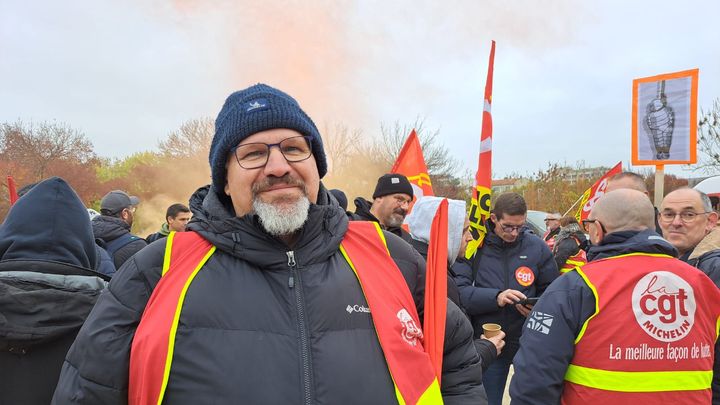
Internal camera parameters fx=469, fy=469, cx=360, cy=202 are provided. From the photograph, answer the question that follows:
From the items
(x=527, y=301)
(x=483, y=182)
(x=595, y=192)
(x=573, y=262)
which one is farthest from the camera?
(x=595, y=192)

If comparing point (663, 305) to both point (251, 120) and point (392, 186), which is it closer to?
point (251, 120)

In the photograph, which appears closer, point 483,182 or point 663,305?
point 663,305

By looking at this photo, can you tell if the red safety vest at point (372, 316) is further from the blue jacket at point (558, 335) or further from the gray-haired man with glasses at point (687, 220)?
the gray-haired man with glasses at point (687, 220)

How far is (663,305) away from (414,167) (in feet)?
13.3

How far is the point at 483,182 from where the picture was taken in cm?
450

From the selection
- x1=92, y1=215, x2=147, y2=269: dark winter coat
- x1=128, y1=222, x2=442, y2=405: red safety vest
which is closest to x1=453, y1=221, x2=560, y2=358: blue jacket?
x1=128, y1=222, x2=442, y2=405: red safety vest

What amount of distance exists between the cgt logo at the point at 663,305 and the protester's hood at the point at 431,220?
1201 mm

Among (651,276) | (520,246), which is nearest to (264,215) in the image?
(651,276)

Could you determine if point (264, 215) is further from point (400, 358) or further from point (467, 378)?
point (467, 378)

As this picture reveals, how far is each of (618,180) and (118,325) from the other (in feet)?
13.6

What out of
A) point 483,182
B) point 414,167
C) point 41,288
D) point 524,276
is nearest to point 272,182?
point 41,288

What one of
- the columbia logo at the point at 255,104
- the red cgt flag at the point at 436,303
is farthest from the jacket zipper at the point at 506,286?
the columbia logo at the point at 255,104

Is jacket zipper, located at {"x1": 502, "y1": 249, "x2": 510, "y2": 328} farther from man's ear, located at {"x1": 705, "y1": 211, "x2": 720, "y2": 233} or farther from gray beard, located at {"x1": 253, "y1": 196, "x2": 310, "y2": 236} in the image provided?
gray beard, located at {"x1": 253, "y1": 196, "x2": 310, "y2": 236}

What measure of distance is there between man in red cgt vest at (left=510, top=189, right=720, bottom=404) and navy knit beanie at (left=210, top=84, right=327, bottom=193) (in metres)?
1.54
